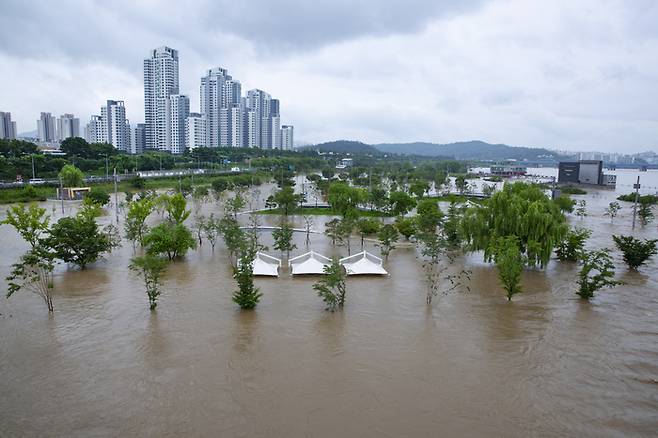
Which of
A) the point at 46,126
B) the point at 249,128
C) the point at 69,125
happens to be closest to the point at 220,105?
the point at 249,128

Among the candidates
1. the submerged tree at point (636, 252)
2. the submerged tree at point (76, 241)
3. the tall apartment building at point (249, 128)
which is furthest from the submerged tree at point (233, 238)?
the tall apartment building at point (249, 128)

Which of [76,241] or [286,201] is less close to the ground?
[286,201]

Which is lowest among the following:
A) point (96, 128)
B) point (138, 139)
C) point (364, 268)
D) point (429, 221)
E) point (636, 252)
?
point (364, 268)

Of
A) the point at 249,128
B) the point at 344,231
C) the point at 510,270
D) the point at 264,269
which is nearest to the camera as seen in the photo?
the point at 510,270

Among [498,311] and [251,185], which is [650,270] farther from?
[251,185]

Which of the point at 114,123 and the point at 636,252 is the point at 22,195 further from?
the point at 114,123

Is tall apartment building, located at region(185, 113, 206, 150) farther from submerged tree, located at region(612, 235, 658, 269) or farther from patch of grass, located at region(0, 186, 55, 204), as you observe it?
submerged tree, located at region(612, 235, 658, 269)

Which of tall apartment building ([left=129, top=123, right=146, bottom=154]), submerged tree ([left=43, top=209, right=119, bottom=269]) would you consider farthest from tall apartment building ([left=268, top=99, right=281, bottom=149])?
submerged tree ([left=43, top=209, right=119, bottom=269])
